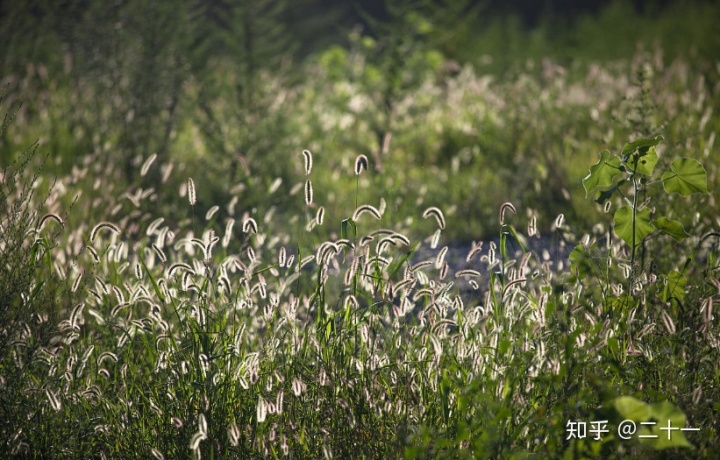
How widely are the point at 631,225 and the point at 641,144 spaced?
0.88 feet

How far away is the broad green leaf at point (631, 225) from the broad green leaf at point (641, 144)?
0.19 metres

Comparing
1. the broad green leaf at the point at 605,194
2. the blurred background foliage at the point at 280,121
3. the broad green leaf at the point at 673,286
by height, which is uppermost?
the blurred background foliage at the point at 280,121

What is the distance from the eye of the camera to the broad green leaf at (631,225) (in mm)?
2070

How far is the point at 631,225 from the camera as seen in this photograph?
2070 millimetres

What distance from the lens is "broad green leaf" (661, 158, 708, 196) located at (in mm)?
1998

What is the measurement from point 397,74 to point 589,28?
8894 mm

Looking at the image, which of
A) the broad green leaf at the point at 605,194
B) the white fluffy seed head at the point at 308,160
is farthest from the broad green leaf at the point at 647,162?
the white fluffy seed head at the point at 308,160

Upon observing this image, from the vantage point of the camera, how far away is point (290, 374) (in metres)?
2.08

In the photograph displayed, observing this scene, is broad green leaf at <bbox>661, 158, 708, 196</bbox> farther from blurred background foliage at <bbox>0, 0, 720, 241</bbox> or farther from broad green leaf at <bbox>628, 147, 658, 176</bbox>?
blurred background foliage at <bbox>0, 0, 720, 241</bbox>

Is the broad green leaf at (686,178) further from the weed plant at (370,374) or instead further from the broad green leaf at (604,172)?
the broad green leaf at (604,172)

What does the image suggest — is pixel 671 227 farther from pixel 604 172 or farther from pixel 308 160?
pixel 308 160

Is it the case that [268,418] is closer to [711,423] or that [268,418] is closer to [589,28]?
[711,423]

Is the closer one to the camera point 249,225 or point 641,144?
point 641,144

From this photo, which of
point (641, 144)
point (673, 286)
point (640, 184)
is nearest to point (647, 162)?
point (640, 184)
